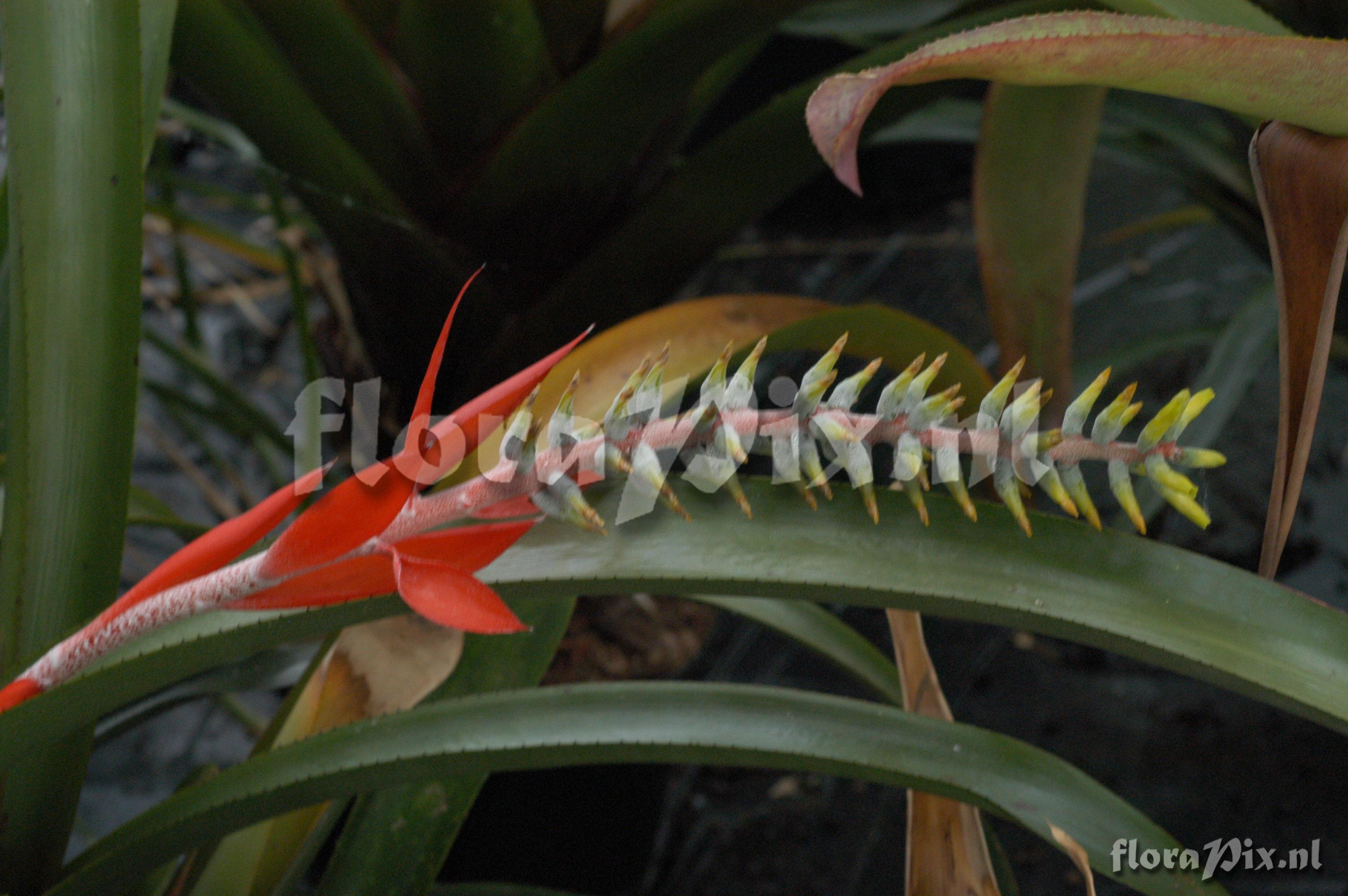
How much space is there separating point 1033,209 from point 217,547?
0.44 metres

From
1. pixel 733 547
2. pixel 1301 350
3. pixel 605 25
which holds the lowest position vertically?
pixel 733 547

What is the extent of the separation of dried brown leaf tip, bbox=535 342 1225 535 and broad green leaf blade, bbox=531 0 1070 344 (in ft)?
1.34

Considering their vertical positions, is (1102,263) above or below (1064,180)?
above

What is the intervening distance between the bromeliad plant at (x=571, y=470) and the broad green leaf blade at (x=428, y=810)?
0.68 feet

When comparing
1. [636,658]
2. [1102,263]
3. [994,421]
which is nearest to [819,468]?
[994,421]

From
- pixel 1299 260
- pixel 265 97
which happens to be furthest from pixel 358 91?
pixel 1299 260

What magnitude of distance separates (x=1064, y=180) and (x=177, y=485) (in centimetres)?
100

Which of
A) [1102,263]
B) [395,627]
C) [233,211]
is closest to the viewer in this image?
[395,627]

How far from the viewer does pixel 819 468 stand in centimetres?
20

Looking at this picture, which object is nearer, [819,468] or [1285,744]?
[819,468]

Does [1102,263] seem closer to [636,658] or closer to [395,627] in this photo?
[636,658]

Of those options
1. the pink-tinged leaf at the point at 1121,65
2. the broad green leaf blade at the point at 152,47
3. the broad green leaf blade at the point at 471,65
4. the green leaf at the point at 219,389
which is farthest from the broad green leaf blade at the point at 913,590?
the green leaf at the point at 219,389

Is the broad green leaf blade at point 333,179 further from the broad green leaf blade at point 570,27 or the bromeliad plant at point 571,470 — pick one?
the bromeliad plant at point 571,470

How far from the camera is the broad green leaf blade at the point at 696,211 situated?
592 millimetres
